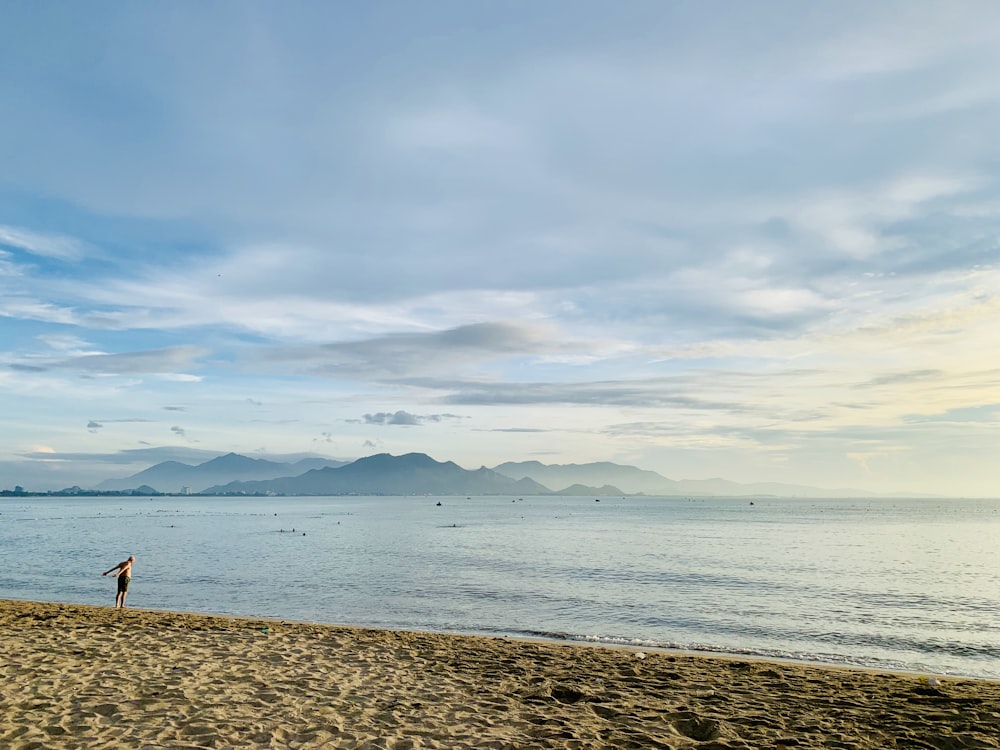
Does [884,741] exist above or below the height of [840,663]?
above

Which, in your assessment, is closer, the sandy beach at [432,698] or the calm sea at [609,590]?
the sandy beach at [432,698]

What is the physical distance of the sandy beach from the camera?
355 inches

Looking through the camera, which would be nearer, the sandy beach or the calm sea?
the sandy beach

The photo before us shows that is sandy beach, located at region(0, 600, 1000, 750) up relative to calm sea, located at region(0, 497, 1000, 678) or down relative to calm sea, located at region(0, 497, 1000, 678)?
up

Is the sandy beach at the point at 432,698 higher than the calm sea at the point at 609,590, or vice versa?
the sandy beach at the point at 432,698

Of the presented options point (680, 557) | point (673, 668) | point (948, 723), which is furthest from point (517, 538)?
point (948, 723)

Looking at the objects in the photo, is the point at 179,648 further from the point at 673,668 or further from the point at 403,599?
the point at 403,599

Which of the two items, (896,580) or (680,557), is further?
(680,557)

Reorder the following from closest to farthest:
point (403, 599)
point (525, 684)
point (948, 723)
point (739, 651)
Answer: point (948, 723)
point (525, 684)
point (739, 651)
point (403, 599)

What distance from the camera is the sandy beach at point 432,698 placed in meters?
9.02

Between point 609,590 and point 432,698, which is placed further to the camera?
point 609,590

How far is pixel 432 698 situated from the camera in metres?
11.1

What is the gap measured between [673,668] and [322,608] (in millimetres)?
15677

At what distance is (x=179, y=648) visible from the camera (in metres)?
Result: 14.4
